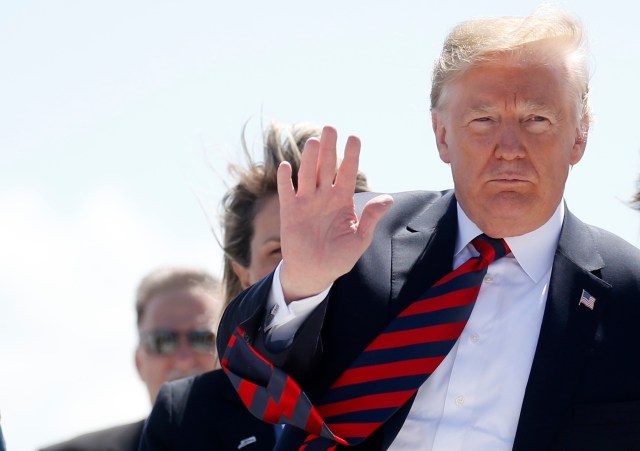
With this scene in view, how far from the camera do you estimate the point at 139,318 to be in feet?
18.9

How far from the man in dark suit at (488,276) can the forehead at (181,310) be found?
2075 millimetres

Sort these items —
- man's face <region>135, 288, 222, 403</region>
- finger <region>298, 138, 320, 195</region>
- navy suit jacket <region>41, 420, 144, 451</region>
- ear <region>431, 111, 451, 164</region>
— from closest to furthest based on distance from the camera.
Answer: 1. finger <region>298, 138, 320, 195</region>
2. ear <region>431, 111, 451, 164</region>
3. navy suit jacket <region>41, 420, 144, 451</region>
4. man's face <region>135, 288, 222, 403</region>

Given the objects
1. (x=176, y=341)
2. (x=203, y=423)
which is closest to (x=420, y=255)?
(x=203, y=423)

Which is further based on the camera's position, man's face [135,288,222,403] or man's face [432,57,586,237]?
man's face [135,288,222,403]

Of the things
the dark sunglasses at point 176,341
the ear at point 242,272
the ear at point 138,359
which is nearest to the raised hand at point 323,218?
the ear at point 242,272

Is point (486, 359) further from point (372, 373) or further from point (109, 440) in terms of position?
point (109, 440)

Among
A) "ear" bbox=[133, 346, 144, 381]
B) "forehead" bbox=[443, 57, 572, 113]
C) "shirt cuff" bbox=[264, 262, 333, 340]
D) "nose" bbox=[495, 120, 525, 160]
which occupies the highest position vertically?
"forehead" bbox=[443, 57, 572, 113]

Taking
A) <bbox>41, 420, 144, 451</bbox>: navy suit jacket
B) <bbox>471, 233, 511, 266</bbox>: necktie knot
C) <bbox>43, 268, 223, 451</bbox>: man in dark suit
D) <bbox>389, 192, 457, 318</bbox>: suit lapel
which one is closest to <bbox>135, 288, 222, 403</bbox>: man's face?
<bbox>43, 268, 223, 451</bbox>: man in dark suit

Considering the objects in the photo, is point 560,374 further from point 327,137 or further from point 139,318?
point 139,318

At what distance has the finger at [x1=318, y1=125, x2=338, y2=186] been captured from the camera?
3188 millimetres

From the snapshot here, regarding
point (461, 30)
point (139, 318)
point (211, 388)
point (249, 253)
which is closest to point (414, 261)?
point (461, 30)

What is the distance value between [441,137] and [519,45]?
332 millimetres

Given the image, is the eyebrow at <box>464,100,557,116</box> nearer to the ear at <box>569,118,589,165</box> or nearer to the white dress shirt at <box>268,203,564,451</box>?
the ear at <box>569,118,589,165</box>

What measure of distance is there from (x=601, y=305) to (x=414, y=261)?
1.61 feet
